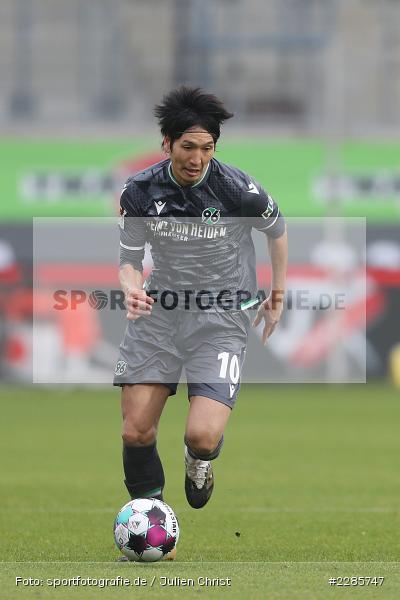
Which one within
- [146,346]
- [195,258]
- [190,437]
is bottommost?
[190,437]

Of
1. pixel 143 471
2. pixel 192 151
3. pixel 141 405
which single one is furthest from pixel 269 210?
pixel 143 471

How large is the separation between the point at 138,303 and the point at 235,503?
366cm

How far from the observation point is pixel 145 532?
6.36m

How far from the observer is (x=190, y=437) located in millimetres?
6598

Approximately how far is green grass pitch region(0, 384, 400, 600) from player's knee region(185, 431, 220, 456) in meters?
0.60

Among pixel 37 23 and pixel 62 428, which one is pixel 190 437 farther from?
pixel 37 23

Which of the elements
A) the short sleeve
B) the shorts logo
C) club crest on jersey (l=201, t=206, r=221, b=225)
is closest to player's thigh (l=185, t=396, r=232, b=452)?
the shorts logo

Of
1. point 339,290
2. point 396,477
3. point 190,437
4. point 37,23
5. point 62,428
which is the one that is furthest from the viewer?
point 37,23

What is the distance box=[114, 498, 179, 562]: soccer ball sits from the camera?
6.38 meters

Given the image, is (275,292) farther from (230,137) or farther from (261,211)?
(230,137)

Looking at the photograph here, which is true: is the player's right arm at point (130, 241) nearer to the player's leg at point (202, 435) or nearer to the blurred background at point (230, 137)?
the player's leg at point (202, 435)

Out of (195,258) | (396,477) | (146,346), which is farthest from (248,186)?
(396,477)

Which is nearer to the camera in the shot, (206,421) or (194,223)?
(206,421)

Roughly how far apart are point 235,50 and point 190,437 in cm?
2164
